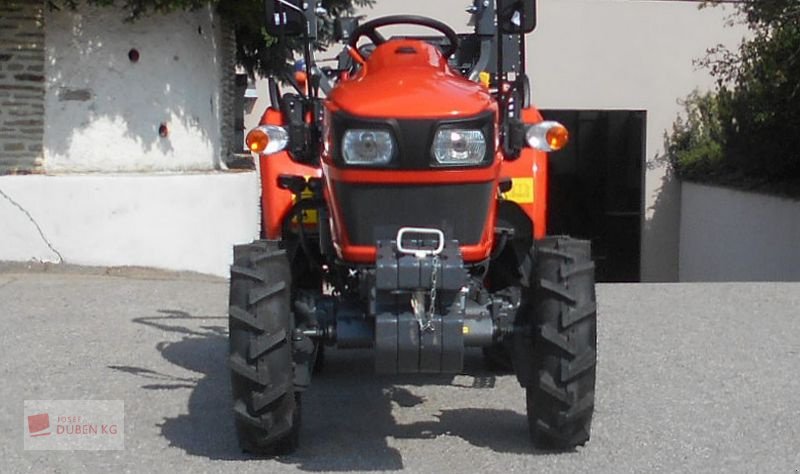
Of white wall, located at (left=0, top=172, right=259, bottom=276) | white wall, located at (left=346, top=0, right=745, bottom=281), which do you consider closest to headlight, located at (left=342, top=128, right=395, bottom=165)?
white wall, located at (left=0, top=172, right=259, bottom=276)

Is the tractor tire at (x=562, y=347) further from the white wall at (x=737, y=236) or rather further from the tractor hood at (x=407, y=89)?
the white wall at (x=737, y=236)

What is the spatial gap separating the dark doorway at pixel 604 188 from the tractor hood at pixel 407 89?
1270cm

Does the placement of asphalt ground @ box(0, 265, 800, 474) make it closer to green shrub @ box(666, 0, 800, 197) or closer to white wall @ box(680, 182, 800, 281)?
green shrub @ box(666, 0, 800, 197)

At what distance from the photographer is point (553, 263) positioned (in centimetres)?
531

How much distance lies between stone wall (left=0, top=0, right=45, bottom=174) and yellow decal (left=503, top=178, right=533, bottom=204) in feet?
21.8

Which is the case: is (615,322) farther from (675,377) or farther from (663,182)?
(663,182)

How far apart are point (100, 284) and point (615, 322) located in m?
4.33

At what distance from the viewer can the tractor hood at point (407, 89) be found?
489 centimetres

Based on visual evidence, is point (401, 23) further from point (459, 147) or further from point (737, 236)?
point (737, 236)

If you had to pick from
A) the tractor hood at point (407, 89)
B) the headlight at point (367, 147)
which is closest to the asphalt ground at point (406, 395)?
the headlight at point (367, 147)

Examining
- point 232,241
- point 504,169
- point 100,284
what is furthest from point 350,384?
point 232,241

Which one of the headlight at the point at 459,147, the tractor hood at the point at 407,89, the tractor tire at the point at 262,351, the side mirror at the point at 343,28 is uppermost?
the side mirror at the point at 343,28

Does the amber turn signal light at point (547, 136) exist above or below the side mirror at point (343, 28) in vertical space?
below

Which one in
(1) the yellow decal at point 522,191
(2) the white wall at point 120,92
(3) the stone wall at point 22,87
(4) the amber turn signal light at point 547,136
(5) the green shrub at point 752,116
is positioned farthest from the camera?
(5) the green shrub at point 752,116
